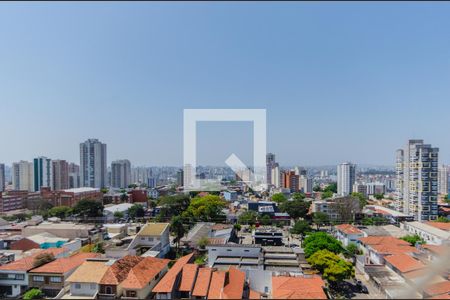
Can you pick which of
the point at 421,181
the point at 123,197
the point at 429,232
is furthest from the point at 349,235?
the point at 123,197

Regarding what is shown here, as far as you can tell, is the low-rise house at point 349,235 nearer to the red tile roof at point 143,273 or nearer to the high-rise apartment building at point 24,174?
the red tile roof at point 143,273

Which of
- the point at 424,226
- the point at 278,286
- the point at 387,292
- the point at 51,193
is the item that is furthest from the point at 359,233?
the point at 51,193

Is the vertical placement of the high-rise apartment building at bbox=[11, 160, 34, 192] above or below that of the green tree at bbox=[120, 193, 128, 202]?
above

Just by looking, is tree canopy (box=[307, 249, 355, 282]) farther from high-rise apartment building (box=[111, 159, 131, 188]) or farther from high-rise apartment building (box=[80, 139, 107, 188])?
high-rise apartment building (box=[111, 159, 131, 188])

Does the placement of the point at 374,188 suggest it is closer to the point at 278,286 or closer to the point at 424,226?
the point at 424,226

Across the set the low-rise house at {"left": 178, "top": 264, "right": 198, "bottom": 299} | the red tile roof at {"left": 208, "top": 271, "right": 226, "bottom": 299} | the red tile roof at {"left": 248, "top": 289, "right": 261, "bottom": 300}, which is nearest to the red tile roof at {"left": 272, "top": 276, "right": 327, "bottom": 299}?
the red tile roof at {"left": 248, "top": 289, "right": 261, "bottom": 300}

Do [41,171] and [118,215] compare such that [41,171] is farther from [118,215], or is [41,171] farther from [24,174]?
[118,215]

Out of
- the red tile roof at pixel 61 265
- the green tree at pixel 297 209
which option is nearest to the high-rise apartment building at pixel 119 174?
the green tree at pixel 297 209
